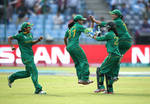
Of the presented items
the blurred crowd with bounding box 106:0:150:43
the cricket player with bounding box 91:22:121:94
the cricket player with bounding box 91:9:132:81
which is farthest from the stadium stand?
the cricket player with bounding box 91:22:121:94

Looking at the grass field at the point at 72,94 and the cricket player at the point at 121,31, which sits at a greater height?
the cricket player at the point at 121,31

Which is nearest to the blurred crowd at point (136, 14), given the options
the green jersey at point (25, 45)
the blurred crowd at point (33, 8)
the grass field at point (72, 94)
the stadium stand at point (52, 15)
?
the stadium stand at point (52, 15)

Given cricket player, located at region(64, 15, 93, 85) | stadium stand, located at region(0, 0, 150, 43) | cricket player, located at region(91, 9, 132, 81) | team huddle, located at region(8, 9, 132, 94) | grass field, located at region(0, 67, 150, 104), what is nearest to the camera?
grass field, located at region(0, 67, 150, 104)

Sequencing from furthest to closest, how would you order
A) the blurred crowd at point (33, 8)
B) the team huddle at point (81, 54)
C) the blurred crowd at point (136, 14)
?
the blurred crowd at point (33, 8) < the blurred crowd at point (136, 14) < the team huddle at point (81, 54)

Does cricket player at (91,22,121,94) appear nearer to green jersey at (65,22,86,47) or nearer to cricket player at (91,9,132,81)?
cricket player at (91,9,132,81)

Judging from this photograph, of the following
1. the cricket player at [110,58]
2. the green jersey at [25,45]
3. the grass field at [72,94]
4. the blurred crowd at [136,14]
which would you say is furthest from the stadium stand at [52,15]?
the cricket player at [110,58]

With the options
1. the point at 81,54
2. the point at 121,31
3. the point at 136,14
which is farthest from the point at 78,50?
the point at 136,14

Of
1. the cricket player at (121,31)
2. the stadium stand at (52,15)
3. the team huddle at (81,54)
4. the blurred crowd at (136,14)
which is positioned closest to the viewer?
the team huddle at (81,54)

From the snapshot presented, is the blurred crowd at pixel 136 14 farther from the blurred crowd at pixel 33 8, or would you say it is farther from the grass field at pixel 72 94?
the grass field at pixel 72 94

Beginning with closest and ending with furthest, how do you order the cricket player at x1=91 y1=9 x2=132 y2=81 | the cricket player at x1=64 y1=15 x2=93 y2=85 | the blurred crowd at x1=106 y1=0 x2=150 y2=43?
the cricket player at x1=64 y1=15 x2=93 y2=85, the cricket player at x1=91 y1=9 x2=132 y2=81, the blurred crowd at x1=106 y1=0 x2=150 y2=43

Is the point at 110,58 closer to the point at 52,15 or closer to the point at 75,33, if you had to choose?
the point at 75,33

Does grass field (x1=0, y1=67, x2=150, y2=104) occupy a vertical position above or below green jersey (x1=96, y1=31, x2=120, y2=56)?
below

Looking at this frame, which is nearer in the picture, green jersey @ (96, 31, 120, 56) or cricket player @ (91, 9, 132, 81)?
green jersey @ (96, 31, 120, 56)

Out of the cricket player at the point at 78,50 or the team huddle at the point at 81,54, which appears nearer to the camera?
the team huddle at the point at 81,54
